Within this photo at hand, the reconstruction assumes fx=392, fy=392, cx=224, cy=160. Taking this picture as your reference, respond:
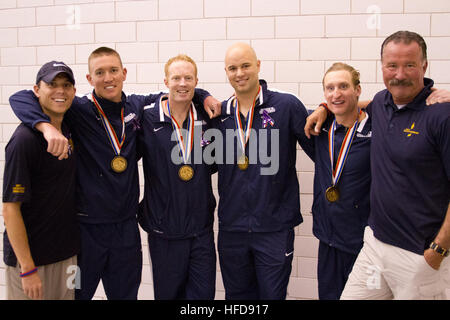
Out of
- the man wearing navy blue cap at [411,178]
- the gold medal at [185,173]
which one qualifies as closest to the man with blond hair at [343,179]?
the man wearing navy blue cap at [411,178]

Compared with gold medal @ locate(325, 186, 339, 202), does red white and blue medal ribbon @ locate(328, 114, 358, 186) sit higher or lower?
higher

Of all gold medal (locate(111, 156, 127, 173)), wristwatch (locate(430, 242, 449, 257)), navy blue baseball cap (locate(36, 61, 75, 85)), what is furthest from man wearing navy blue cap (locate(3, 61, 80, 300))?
wristwatch (locate(430, 242, 449, 257))

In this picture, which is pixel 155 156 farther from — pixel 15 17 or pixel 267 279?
pixel 15 17

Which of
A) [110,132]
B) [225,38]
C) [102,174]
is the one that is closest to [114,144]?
[110,132]

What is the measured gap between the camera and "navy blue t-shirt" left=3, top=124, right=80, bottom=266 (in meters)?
2.07

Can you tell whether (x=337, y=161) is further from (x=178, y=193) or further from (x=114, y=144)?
(x=114, y=144)

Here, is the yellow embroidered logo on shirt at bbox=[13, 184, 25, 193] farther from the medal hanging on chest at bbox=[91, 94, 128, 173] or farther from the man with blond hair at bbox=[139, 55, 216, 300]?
the man with blond hair at bbox=[139, 55, 216, 300]

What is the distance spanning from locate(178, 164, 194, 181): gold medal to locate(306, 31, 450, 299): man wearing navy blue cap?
1.15 metres

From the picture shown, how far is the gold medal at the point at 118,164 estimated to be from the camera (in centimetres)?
255

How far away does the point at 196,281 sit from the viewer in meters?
2.68

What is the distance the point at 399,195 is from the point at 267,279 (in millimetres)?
1042

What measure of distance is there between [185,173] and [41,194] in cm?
87

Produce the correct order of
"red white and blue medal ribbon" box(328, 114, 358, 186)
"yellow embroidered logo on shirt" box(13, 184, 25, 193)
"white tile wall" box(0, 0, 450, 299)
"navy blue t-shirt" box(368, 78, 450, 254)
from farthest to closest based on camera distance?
"white tile wall" box(0, 0, 450, 299) → "red white and blue medal ribbon" box(328, 114, 358, 186) → "yellow embroidered logo on shirt" box(13, 184, 25, 193) → "navy blue t-shirt" box(368, 78, 450, 254)

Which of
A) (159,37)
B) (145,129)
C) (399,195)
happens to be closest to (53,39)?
(159,37)
